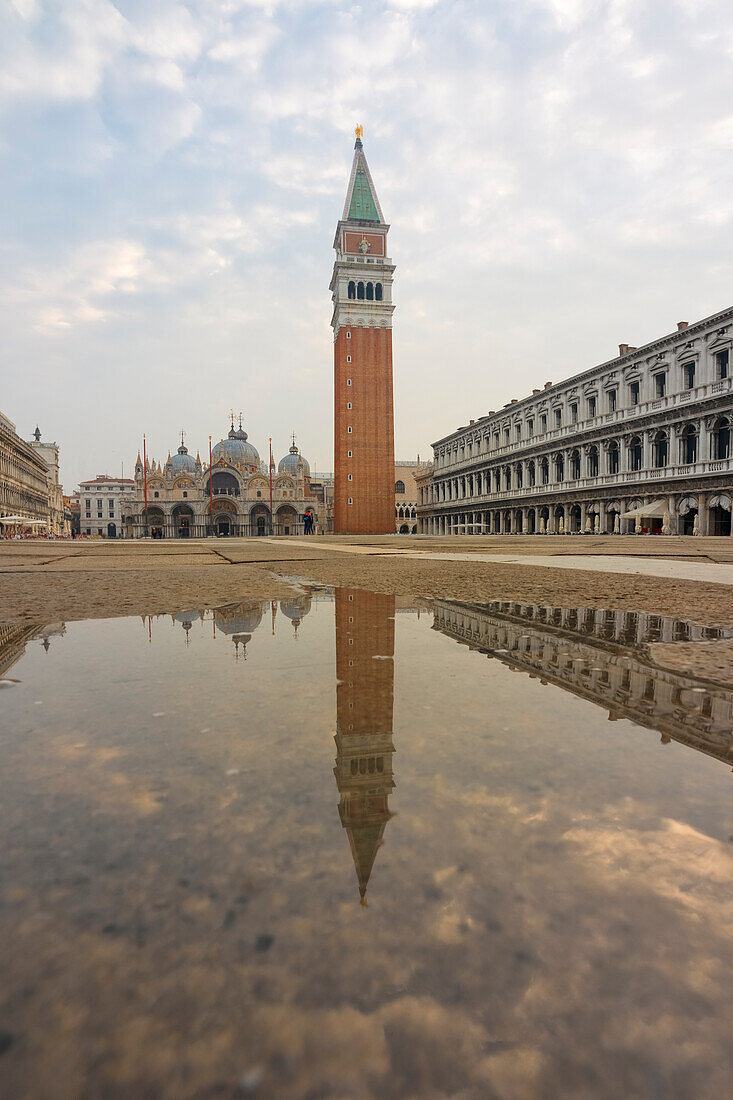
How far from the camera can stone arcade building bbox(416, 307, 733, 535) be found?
29219 millimetres

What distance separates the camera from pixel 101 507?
98812 millimetres

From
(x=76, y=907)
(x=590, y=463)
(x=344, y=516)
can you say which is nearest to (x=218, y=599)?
(x=76, y=907)

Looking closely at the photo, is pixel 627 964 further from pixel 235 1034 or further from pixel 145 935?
pixel 145 935

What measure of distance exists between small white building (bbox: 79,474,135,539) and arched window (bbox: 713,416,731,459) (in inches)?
3571

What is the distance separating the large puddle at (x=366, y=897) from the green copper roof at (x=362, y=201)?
2508 inches

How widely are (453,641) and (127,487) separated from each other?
106 meters

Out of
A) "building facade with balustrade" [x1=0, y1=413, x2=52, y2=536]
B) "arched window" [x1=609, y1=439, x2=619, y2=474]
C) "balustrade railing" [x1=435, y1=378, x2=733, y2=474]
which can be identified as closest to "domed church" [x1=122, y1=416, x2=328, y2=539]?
"building facade with balustrade" [x1=0, y1=413, x2=52, y2=536]

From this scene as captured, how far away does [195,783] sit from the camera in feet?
3.23

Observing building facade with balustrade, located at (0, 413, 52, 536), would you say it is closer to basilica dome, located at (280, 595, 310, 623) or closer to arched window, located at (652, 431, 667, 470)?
arched window, located at (652, 431, 667, 470)

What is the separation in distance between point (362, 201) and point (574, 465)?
3649 centimetres

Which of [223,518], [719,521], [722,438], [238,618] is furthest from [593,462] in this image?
[223,518]

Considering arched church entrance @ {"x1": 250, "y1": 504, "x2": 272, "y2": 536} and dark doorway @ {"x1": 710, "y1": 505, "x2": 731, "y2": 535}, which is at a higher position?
arched church entrance @ {"x1": 250, "y1": 504, "x2": 272, "y2": 536}

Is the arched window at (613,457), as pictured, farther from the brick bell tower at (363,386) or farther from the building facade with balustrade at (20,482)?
the building facade with balustrade at (20,482)

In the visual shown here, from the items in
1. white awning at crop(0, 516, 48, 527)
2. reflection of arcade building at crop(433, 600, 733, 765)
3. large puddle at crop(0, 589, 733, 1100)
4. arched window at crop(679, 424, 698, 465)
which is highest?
arched window at crop(679, 424, 698, 465)
